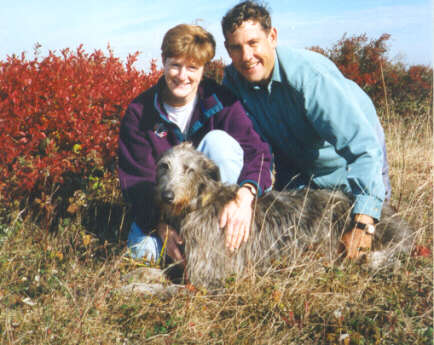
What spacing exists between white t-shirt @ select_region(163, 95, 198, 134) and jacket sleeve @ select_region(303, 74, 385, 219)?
3.60 ft

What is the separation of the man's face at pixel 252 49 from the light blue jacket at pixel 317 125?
0.42ft

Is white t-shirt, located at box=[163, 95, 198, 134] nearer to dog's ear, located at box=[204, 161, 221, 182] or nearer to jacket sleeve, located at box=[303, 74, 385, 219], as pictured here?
dog's ear, located at box=[204, 161, 221, 182]

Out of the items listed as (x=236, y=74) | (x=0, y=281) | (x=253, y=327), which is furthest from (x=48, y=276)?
(x=236, y=74)

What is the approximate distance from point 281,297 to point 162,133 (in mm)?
1887

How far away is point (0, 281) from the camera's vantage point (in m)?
3.12

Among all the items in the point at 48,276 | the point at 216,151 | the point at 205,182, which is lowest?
the point at 48,276

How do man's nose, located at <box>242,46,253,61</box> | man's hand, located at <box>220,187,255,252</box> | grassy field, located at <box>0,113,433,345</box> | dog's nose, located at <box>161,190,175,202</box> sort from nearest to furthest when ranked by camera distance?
grassy field, located at <box>0,113,433,345</box>, dog's nose, located at <box>161,190,175,202</box>, man's hand, located at <box>220,187,255,252</box>, man's nose, located at <box>242,46,253,61</box>

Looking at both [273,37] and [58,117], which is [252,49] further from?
[58,117]

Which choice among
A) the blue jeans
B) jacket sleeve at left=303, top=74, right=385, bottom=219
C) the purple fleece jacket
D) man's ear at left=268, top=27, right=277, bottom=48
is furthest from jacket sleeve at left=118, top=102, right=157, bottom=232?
jacket sleeve at left=303, top=74, right=385, bottom=219

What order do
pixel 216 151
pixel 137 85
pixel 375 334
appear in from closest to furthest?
pixel 375 334, pixel 216 151, pixel 137 85

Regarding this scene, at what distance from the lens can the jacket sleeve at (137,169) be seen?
3.59 m

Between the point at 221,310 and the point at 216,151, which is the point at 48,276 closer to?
the point at 221,310

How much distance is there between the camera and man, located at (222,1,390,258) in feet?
10.9

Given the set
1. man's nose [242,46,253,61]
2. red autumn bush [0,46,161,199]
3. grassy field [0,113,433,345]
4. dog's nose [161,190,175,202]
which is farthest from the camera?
red autumn bush [0,46,161,199]
